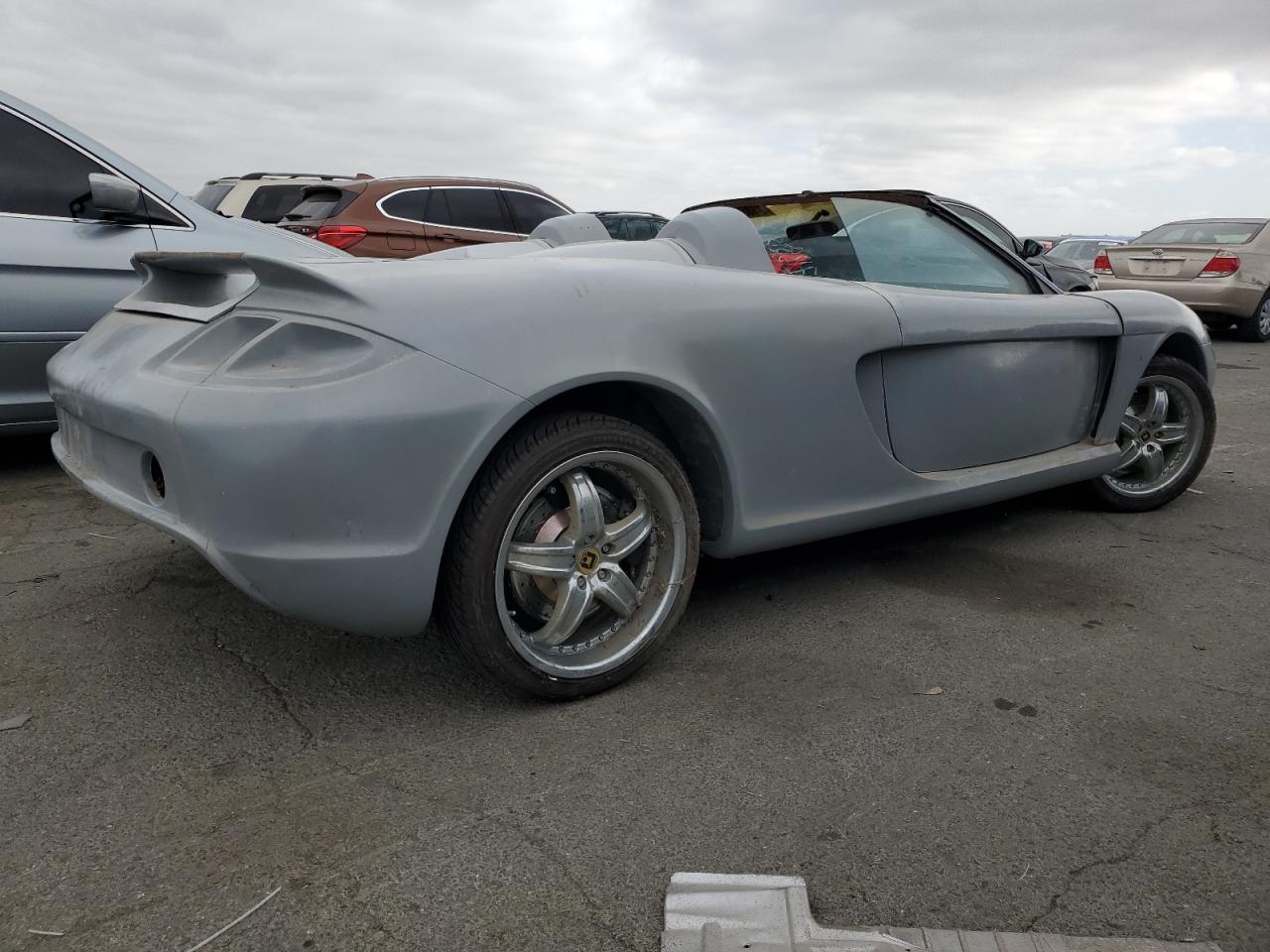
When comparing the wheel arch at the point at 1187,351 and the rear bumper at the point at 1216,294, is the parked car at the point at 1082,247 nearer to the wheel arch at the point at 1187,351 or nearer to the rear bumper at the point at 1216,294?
the rear bumper at the point at 1216,294

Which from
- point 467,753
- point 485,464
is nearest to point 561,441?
point 485,464

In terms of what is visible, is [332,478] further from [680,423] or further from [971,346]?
[971,346]

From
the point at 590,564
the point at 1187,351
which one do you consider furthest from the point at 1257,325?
the point at 590,564

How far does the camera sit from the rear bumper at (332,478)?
198 centimetres

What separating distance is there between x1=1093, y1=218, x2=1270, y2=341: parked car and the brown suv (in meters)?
7.11

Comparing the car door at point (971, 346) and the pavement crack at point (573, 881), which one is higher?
the car door at point (971, 346)

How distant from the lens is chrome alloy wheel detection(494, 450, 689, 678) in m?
2.29

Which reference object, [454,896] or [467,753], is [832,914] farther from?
[467,753]

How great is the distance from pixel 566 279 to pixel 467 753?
1.09 meters

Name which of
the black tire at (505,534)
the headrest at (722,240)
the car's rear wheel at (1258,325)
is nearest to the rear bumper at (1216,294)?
the car's rear wheel at (1258,325)

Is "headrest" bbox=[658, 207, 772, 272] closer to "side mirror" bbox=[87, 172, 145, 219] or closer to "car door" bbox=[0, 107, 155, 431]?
"side mirror" bbox=[87, 172, 145, 219]

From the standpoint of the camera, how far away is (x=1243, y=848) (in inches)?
72.5

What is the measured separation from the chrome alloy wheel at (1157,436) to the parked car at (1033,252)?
11.0ft

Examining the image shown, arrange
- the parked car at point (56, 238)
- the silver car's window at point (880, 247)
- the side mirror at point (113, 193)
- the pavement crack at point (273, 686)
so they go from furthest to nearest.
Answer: the parked car at point (56, 238)
the side mirror at point (113, 193)
the silver car's window at point (880, 247)
the pavement crack at point (273, 686)
